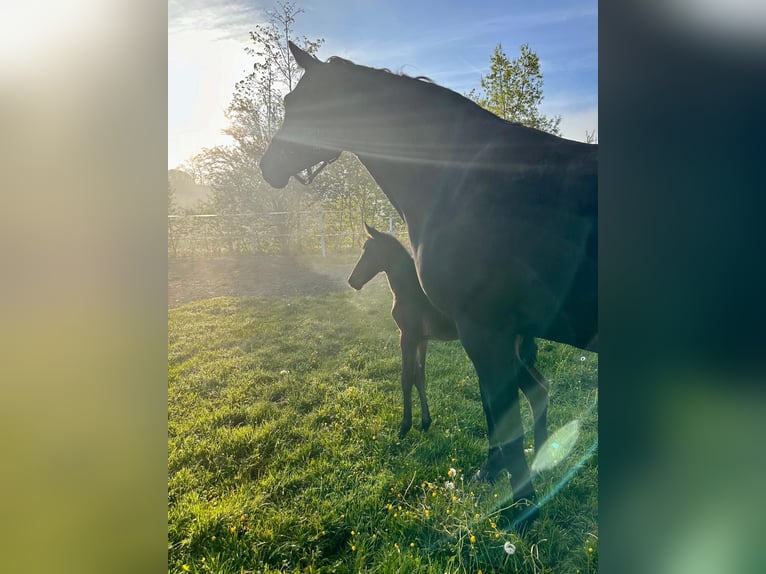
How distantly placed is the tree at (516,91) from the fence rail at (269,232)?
72 centimetres

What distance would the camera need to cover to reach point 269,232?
243 cm

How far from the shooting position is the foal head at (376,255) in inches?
80.7

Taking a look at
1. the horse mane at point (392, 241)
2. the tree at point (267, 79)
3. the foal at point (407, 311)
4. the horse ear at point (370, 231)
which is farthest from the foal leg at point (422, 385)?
the tree at point (267, 79)

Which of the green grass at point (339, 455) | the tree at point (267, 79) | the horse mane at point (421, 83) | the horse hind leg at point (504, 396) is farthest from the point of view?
the tree at point (267, 79)

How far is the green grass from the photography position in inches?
51.9

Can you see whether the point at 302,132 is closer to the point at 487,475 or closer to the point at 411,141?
the point at 411,141

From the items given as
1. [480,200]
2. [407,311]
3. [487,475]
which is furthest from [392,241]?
[487,475]

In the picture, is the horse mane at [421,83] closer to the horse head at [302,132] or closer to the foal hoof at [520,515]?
the horse head at [302,132]

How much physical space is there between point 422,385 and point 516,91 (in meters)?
1.30
